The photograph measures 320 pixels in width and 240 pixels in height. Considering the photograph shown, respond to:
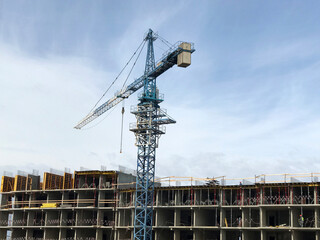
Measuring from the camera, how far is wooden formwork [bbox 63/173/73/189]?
86.6 metres

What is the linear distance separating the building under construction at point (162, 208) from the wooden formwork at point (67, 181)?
0.20 metres

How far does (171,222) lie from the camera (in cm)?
7650

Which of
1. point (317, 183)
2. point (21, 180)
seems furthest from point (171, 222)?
point (21, 180)

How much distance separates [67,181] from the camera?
87062mm

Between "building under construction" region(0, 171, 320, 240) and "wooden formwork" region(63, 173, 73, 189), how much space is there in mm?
196

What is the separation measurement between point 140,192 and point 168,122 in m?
13.4

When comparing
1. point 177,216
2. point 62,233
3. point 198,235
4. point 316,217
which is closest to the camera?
point 316,217

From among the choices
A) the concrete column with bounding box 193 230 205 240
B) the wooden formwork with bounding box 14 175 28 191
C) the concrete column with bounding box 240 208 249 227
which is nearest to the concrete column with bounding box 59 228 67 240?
the wooden formwork with bounding box 14 175 28 191

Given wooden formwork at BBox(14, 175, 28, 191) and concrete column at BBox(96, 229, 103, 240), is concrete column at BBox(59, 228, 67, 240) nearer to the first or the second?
concrete column at BBox(96, 229, 103, 240)

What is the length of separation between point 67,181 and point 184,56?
34.2 meters

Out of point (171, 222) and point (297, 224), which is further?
point (171, 222)

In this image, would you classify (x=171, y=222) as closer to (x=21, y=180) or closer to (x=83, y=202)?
(x=83, y=202)

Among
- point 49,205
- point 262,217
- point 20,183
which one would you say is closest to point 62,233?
point 49,205

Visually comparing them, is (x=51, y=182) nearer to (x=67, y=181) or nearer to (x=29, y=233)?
(x=67, y=181)
